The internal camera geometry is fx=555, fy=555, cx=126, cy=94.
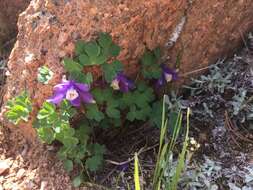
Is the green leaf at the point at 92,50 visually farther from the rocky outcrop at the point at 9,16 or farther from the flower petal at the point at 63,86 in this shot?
the rocky outcrop at the point at 9,16

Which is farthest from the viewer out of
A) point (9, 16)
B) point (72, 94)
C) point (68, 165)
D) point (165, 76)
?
point (9, 16)

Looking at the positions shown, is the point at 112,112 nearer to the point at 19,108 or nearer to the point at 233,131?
the point at 19,108

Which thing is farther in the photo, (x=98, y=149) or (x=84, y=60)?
(x=98, y=149)

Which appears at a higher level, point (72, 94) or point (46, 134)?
point (72, 94)

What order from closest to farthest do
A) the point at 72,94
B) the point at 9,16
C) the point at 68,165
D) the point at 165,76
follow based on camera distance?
the point at 72,94
the point at 68,165
the point at 165,76
the point at 9,16

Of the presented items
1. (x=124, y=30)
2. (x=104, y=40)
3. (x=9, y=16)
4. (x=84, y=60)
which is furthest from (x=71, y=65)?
(x=9, y=16)

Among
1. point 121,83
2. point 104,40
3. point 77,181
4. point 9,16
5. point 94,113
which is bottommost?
point 77,181
